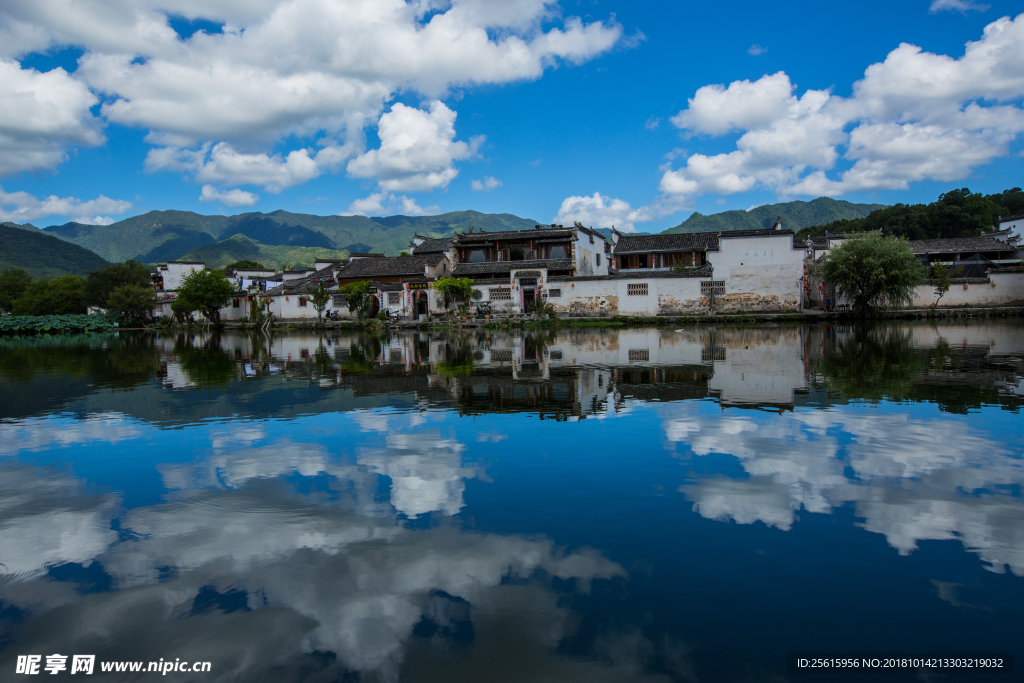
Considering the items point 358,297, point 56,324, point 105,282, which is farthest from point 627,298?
point 105,282

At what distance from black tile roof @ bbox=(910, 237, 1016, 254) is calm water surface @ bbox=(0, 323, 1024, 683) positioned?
4138 centimetres

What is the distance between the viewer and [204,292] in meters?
46.8

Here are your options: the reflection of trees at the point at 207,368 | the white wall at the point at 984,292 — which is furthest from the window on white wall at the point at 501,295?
the white wall at the point at 984,292

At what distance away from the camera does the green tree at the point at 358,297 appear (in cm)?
3894

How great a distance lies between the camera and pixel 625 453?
6223 millimetres

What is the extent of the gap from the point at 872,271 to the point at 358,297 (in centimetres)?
3154

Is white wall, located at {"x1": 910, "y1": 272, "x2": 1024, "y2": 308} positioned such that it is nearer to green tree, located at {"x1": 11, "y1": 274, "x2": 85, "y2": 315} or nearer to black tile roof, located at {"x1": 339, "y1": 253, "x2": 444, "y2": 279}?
black tile roof, located at {"x1": 339, "y1": 253, "x2": 444, "y2": 279}

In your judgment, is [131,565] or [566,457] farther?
[566,457]

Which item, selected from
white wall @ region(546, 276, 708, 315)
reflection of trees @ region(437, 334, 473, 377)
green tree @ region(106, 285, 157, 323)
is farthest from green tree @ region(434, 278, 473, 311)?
green tree @ region(106, 285, 157, 323)

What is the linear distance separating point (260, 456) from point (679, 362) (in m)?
10.8

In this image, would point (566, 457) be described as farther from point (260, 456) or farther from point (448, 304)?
point (448, 304)

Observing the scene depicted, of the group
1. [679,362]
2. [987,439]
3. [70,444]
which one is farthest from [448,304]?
[987,439]

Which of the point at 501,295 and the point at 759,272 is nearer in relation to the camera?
the point at 759,272

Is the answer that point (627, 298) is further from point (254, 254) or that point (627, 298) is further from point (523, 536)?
point (254, 254)
